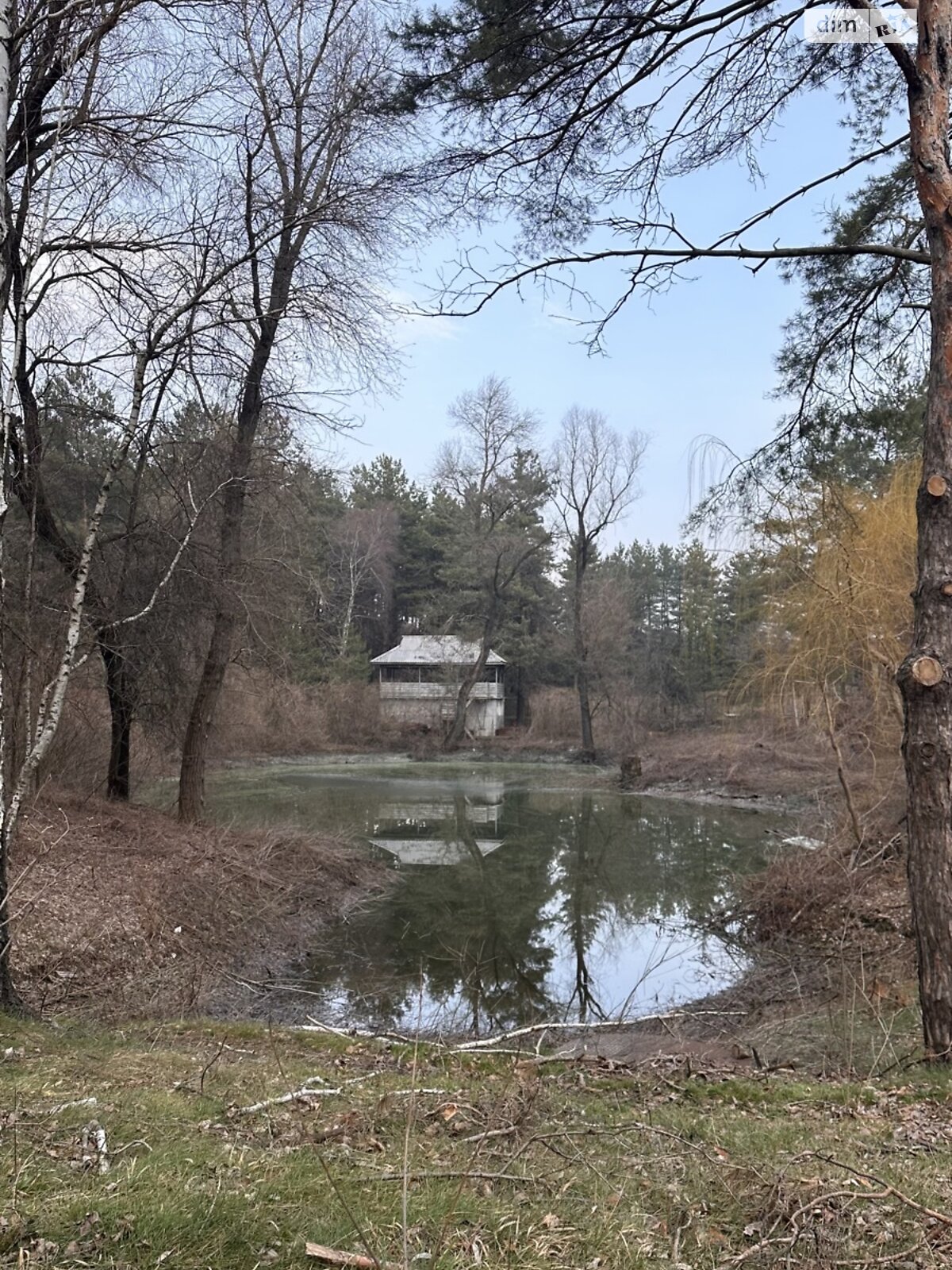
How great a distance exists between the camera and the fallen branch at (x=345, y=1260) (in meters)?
2.10

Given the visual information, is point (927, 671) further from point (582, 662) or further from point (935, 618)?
point (582, 662)

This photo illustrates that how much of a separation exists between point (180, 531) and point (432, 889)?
6606mm

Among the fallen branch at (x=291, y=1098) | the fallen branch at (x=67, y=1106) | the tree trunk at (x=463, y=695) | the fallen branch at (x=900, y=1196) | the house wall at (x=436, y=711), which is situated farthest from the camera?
the house wall at (x=436, y=711)

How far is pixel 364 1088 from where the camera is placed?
4.23 metres

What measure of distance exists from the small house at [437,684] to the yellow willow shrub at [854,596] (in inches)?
1149

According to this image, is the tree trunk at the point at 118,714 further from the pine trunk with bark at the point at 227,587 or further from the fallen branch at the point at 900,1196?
the fallen branch at the point at 900,1196

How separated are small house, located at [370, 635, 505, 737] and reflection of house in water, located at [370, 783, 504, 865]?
14918 mm

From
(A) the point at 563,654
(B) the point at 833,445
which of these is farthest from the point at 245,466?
(A) the point at 563,654

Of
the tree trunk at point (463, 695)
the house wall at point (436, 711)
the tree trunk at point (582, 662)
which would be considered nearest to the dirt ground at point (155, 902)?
the tree trunk at point (582, 662)

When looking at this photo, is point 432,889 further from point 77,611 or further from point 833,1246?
point 833,1246

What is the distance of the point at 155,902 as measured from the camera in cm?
951

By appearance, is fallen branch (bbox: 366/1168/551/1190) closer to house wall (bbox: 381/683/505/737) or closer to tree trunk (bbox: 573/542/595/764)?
tree trunk (bbox: 573/542/595/764)

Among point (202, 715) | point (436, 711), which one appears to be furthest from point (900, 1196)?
point (436, 711)

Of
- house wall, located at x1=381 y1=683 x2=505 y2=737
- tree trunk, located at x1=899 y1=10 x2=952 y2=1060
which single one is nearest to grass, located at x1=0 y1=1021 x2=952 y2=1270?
tree trunk, located at x1=899 y1=10 x2=952 y2=1060
